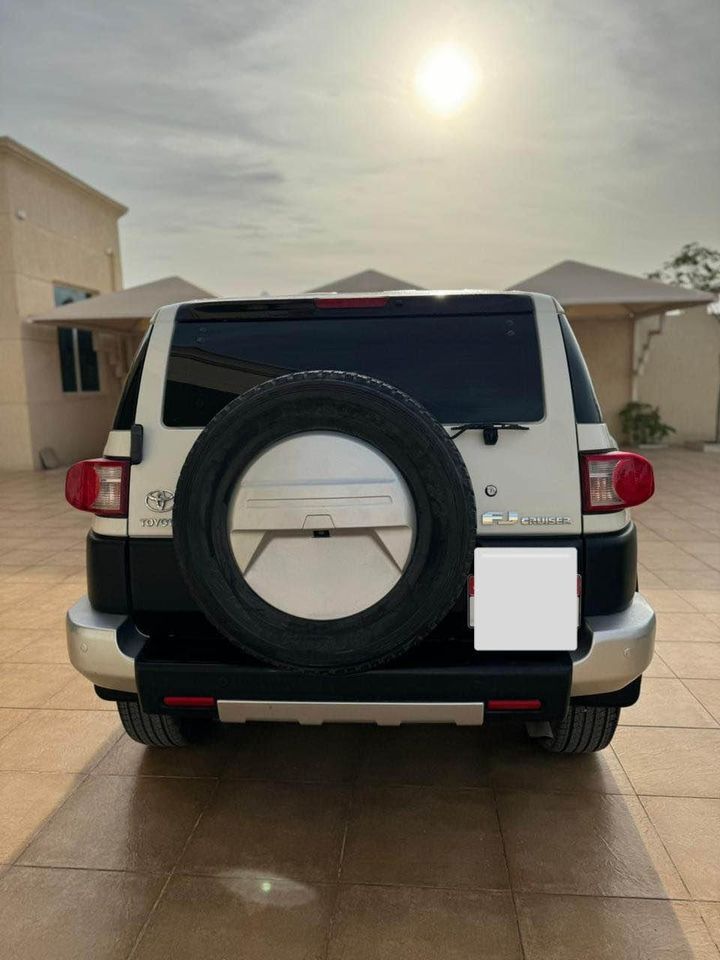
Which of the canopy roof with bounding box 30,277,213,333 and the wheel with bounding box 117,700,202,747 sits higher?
the canopy roof with bounding box 30,277,213,333

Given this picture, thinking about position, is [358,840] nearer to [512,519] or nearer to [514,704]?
[514,704]

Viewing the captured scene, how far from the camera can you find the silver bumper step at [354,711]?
1.92 meters

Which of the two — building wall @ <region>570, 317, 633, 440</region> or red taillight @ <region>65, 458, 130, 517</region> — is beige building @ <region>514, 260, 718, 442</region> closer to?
building wall @ <region>570, 317, 633, 440</region>

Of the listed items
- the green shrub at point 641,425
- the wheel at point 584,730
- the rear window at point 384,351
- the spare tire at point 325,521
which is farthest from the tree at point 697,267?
the spare tire at point 325,521

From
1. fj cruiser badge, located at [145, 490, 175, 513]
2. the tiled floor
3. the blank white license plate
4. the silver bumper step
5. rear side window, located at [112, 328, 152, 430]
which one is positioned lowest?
the tiled floor

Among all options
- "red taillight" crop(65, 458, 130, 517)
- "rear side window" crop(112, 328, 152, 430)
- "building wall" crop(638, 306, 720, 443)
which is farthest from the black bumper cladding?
"building wall" crop(638, 306, 720, 443)

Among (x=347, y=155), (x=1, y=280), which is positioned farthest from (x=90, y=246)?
(x=347, y=155)

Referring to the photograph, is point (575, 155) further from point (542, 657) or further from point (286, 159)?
point (542, 657)

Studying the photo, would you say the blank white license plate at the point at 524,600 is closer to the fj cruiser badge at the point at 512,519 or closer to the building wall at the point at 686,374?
the fj cruiser badge at the point at 512,519

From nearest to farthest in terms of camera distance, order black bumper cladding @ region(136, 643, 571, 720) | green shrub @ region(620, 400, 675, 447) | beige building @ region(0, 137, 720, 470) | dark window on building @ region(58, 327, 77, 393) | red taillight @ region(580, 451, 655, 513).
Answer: black bumper cladding @ region(136, 643, 571, 720) → red taillight @ region(580, 451, 655, 513) → beige building @ region(0, 137, 720, 470) → dark window on building @ region(58, 327, 77, 393) → green shrub @ region(620, 400, 675, 447)

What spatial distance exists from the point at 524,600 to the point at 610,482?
16.7 inches

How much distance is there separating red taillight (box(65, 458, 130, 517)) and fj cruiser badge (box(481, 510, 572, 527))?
105 centimetres

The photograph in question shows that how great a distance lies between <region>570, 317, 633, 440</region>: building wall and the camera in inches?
531

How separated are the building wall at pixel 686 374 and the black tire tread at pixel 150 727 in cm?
1316
